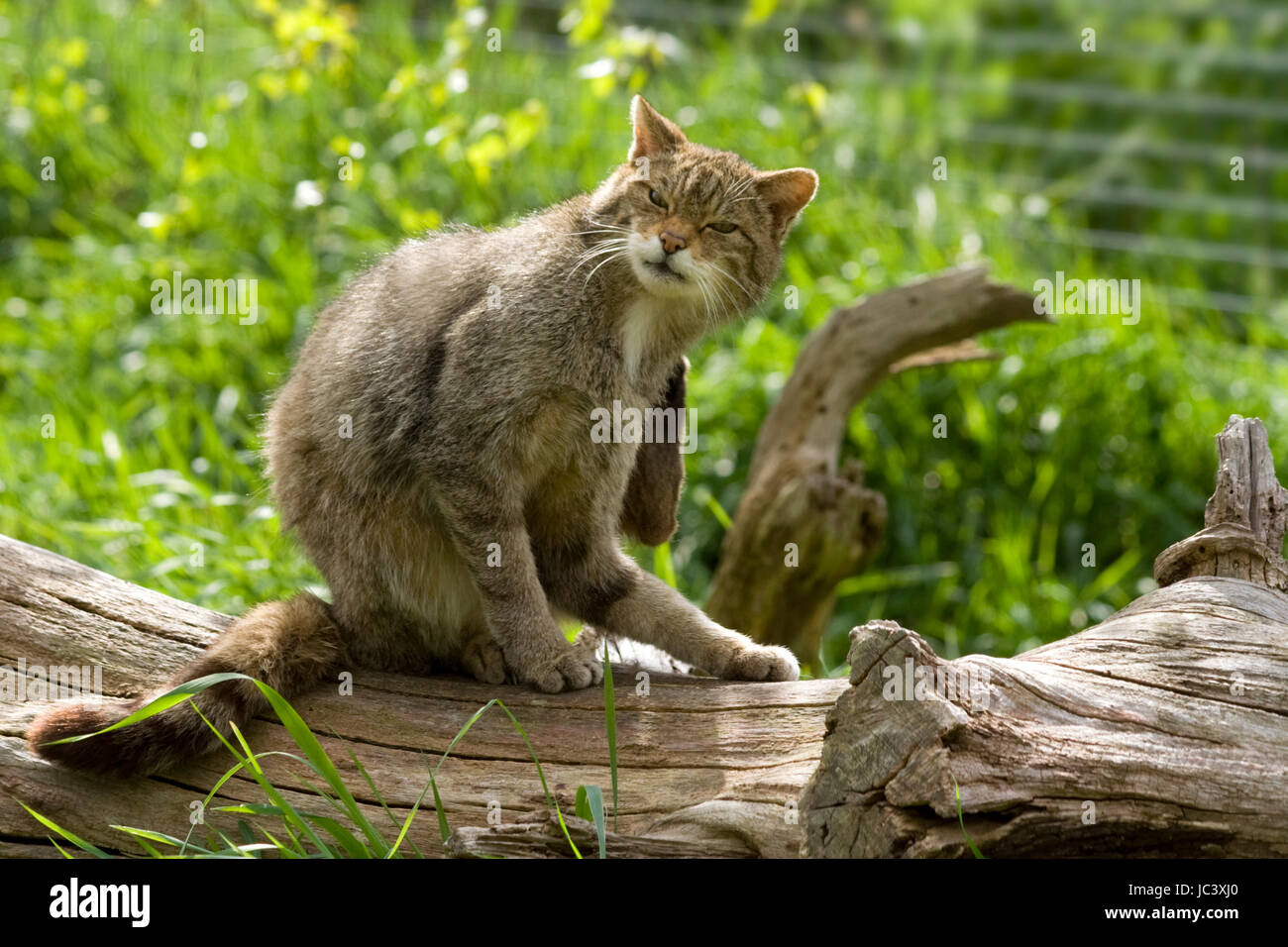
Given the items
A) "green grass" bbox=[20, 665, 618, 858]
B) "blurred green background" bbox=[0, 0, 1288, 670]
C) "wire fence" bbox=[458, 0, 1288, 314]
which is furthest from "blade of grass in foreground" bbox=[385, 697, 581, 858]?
"wire fence" bbox=[458, 0, 1288, 314]

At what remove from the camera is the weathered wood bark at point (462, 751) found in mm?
3037

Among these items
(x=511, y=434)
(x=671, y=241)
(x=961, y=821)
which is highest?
(x=671, y=241)

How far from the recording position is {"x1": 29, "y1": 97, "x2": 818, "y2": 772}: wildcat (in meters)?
3.62

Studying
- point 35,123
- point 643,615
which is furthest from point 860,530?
point 35,123

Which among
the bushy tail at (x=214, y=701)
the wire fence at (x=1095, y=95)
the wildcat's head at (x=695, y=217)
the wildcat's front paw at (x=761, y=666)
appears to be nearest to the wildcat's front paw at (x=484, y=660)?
the bushy tail at (x=214, y=701)

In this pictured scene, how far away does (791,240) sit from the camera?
7145 mm

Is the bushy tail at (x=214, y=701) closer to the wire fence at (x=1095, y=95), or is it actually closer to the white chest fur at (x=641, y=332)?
the white chest fur at (x=641, y=332)

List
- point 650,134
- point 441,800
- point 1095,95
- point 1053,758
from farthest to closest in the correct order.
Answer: point 1095,95 → point 650,134 → point 441,800 → point 1053,758

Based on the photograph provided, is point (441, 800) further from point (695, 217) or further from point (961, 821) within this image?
point (695, 217)

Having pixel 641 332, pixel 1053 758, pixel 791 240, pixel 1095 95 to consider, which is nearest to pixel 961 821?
pixel 1053 758

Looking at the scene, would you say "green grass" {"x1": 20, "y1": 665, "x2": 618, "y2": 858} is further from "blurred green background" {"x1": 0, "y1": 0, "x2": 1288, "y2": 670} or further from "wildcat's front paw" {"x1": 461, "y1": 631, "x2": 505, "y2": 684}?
"blurred green background" {"x1": 0, "y1": 0, "x2": 1288, "y2": 670}

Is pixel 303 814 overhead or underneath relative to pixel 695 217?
underneath

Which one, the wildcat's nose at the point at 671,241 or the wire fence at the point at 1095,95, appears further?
the wire fence at the point at 1095,95

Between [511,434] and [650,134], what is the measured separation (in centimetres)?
105
